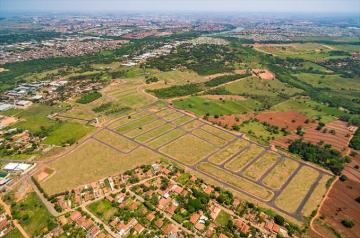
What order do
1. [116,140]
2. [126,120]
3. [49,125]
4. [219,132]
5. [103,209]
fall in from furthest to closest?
[126,120] → [49,125] → [219,132] → [116,140] → [103,209]

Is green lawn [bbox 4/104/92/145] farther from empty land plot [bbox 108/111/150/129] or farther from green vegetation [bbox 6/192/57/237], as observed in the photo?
green vegetation [bbox 6/192/57/237]

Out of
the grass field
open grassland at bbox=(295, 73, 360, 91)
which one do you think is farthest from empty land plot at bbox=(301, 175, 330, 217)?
open grassland at bbox=(295, 73, 360, 91)

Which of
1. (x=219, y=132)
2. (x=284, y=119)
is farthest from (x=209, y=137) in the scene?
(x=284, y=119)

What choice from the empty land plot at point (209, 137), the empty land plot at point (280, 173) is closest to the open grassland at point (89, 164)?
the empty land plot at point (209, 137)

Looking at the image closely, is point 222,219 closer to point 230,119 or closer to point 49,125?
point 230,119

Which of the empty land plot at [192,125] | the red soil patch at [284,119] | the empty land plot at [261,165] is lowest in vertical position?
the red soil patch at [284,119]

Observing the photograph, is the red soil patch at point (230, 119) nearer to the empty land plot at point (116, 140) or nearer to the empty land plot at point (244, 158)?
the empty land plot at point (244, 158)
